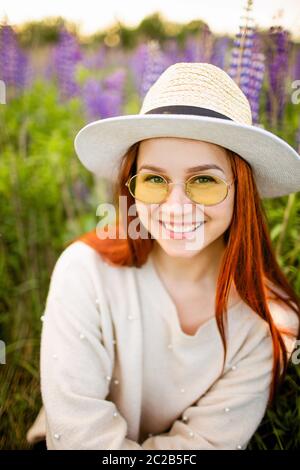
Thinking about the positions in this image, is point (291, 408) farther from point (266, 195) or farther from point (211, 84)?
point (211, 84)

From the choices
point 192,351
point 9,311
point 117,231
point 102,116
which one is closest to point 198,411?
point 192,351

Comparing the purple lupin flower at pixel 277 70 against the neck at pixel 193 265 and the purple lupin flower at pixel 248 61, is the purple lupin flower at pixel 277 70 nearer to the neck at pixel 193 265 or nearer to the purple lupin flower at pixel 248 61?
the purple lupin flower at pixel 248 61

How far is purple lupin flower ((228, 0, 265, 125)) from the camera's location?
171cm

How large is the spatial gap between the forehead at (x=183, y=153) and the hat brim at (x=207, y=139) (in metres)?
0.03

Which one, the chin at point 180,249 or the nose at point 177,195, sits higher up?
the nose at point 177,195

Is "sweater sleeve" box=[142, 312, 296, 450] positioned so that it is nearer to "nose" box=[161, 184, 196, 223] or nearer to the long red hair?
the long red hair

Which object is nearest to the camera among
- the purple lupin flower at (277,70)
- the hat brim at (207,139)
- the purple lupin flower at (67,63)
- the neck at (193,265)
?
the hat brim at (207,139)

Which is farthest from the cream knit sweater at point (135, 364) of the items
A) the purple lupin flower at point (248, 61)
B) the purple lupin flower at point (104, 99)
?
the purple lupin flower at point (104, 99)

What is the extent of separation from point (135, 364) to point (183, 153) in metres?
0.73

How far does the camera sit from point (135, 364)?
162cm

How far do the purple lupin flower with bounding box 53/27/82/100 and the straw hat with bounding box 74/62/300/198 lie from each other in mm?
1997

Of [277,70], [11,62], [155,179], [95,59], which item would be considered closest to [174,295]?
[155,179]

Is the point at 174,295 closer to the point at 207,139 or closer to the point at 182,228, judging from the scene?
the point at 182,228

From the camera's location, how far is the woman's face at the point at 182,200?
132 cm
